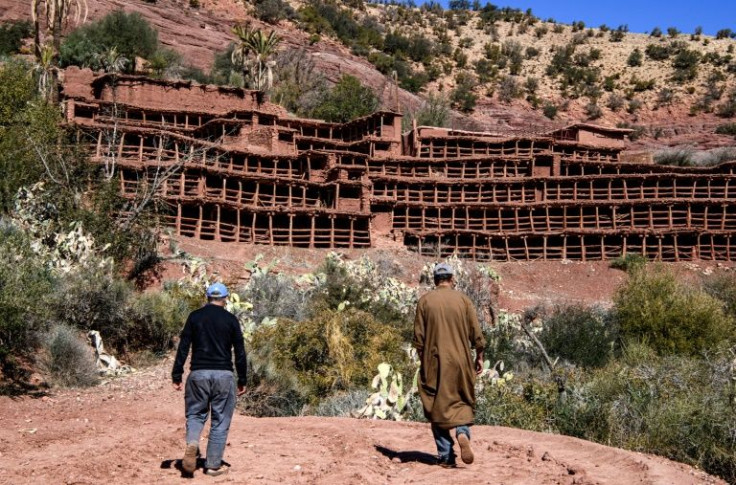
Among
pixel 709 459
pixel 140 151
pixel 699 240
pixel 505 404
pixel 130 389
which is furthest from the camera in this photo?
pixel 699 240

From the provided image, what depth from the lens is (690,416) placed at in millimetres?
9953

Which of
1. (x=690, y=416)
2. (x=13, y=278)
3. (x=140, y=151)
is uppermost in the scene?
(x=140, y=151)

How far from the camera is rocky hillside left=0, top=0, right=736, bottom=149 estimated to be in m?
69.5

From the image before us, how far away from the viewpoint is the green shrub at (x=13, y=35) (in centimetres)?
5124

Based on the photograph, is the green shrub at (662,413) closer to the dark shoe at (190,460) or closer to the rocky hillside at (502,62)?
the dark shoe at (190,460)

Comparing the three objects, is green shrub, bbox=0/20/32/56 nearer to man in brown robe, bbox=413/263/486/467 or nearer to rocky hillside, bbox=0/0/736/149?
rocky hillside, bbox=0/0/736/149

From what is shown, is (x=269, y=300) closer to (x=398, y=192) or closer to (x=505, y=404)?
(x=505, y=404)

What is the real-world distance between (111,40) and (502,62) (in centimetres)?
4892

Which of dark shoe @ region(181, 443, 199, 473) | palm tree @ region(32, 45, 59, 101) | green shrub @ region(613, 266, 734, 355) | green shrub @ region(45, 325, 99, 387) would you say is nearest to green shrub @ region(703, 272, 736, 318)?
green shrub @ region(613, 266, 734, 355)

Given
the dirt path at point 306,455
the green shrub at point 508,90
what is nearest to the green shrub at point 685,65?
the green shrub at point 508,90

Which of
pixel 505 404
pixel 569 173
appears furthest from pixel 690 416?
pixel 569 173

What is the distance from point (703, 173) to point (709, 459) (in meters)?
34.3

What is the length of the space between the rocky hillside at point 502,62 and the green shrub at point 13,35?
3.58 metres

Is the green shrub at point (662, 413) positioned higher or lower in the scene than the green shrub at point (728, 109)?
lower
